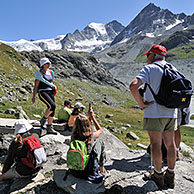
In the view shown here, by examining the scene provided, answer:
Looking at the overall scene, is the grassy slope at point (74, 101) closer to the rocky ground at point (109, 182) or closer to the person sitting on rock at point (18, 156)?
the rocky ground at point (109, 182)

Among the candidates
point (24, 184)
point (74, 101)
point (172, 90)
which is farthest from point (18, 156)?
point (74, 101)

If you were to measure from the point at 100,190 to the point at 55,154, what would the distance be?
3.35 meters

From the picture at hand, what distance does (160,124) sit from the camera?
4.19 meters

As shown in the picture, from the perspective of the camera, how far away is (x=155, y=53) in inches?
177

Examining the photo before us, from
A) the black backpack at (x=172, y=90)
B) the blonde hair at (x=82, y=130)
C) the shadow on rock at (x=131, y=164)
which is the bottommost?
the shadow on rock at (x=131, y=164)

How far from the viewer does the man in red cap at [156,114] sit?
4.07 m

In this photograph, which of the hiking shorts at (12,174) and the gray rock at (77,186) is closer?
the gray rock at (77,186)

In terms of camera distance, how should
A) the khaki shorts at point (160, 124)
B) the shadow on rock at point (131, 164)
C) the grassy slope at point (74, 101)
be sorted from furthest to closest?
the grassy slope at point (74, 101) < the shadow on rock at point (131, 164) < the khaki shorts at point (160, 124)

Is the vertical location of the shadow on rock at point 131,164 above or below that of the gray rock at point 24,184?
below

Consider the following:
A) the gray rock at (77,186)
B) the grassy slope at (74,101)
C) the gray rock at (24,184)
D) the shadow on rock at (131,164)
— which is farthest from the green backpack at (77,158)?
the grassy slope at (74,101)

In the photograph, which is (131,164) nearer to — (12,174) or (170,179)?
(170,179)

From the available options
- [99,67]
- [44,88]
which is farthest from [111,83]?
[44,88]

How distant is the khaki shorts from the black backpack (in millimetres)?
372

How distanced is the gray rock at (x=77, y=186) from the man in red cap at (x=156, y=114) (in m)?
1.50
